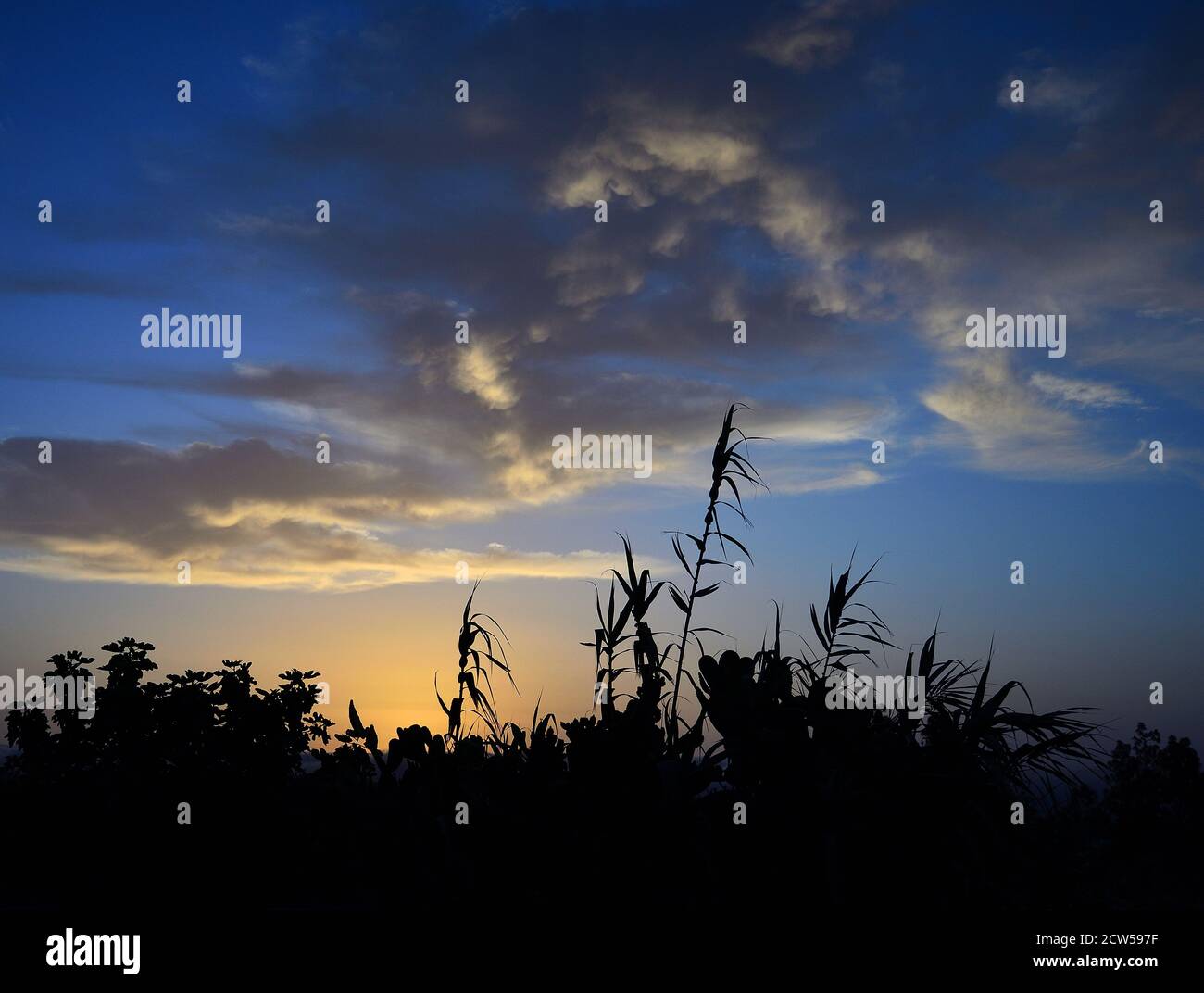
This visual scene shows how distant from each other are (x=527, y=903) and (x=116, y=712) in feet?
18.6

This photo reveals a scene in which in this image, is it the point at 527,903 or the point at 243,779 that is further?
the point at 243,779
